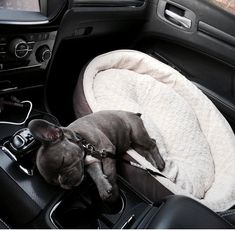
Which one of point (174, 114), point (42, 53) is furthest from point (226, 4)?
point (42, 53)

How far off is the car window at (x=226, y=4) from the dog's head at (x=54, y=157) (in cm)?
126

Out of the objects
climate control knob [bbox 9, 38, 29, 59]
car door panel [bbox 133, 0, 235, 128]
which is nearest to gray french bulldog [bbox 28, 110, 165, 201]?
climate control knob [bbox 9, 38, 29, 59]

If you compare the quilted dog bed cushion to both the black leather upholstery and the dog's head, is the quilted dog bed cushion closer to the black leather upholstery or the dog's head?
the dog's head

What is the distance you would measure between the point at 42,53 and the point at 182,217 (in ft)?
2.63

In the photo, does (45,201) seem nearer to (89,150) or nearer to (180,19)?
(89,150)

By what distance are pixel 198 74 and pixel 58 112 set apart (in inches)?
32.5

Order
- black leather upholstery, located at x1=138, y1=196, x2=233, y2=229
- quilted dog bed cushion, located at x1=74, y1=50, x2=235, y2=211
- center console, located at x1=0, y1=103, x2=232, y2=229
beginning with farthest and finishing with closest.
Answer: quilted dog bed cushion, located at x1=74, y1=50, x2=235, y2=211 < center console, located at x1=0, y1=103, x2=232, y2=229 < black leather upholstery, located at x1=138, y1=196, x2=233, y2=229

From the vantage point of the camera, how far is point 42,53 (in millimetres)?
1402

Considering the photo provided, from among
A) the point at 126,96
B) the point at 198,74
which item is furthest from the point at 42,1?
the point at 198,74

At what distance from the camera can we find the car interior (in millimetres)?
1075

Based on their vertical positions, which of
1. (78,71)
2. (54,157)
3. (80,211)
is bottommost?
(78,71)

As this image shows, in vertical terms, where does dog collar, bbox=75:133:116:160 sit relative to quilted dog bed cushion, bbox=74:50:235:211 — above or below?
above

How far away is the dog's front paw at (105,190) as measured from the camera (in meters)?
1.13

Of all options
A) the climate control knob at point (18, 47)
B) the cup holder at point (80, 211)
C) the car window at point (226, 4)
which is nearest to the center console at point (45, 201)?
the cup holder at point (80, 211)
